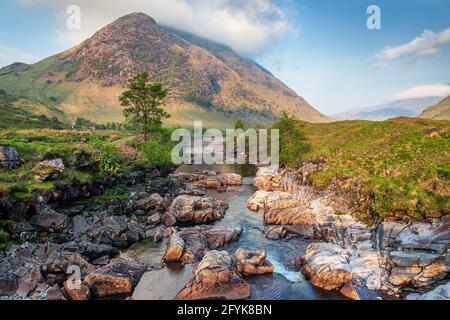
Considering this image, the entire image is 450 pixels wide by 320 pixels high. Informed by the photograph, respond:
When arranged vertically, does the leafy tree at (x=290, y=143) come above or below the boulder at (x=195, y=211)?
above

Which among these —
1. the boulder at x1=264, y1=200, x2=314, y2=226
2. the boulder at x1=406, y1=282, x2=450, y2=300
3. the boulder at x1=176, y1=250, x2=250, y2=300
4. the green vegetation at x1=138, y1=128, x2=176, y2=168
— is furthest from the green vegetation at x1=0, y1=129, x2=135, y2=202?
the boulder at x1=406, y1=282, x2=450, y2=300

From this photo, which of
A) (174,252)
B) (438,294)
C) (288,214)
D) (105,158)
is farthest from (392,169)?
(105,158)

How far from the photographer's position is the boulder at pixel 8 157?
140 feet

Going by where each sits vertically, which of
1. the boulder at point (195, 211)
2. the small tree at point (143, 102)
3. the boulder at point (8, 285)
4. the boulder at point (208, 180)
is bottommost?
the boulder at point (8, 285)

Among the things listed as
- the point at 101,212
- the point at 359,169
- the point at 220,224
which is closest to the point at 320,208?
the point at 359,169

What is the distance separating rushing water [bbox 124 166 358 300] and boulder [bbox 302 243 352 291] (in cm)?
69

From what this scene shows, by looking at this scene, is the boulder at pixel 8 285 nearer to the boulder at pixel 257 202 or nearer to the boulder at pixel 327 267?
the boulder at pixel 327 267

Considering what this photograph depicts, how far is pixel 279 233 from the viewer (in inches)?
1512

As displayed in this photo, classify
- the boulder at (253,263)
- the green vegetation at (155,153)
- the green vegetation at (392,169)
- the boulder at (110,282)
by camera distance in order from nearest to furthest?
the boulder at (110,282) → the boulder at (253,263) → the green vegetation at (392,169) → the green vegetation at (155,153)

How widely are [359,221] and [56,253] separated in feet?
101

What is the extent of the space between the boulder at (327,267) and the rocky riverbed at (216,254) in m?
0.09

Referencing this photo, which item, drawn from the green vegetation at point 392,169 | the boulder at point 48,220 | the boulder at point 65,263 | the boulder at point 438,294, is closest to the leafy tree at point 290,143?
the green vegetation at point 392,169

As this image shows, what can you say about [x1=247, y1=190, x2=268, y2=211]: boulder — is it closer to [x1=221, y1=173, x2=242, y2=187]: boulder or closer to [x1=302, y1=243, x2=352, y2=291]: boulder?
[x1=221, y1=173, x2=242, y2=187]: boulder
